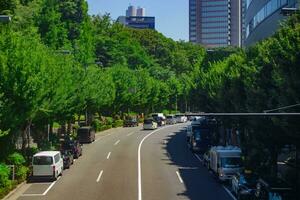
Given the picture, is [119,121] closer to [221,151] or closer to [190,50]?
[221,151]

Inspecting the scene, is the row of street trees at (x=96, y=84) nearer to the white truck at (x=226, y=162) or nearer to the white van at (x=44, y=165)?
the white truck at (x=226, y=162)

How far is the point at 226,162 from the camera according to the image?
116 feet

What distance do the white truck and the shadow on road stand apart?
0.70 meters

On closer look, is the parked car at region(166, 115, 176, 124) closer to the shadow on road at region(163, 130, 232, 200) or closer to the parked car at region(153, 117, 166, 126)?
the parked car at region(153, 117, 166, 126)

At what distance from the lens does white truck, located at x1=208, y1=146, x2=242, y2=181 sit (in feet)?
113

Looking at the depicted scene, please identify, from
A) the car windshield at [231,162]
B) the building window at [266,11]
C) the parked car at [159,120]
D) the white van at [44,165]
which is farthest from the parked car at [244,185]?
the parked car at [159,120]

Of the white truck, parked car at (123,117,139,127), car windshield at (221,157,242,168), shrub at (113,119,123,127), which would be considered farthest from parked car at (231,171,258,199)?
parked car at (123,117,139,127)

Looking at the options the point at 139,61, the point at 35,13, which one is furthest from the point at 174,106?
the point at 35,13

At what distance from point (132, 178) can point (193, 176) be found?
4.27 m

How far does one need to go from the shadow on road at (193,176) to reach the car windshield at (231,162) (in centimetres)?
129

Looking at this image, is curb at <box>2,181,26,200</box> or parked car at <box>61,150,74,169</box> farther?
parked car at <box>61,150,74,169</box>

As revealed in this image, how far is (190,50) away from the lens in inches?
6796

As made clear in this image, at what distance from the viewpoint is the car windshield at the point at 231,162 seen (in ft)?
115

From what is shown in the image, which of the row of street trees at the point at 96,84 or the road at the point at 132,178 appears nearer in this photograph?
the row of street trees at the point at 96,84
